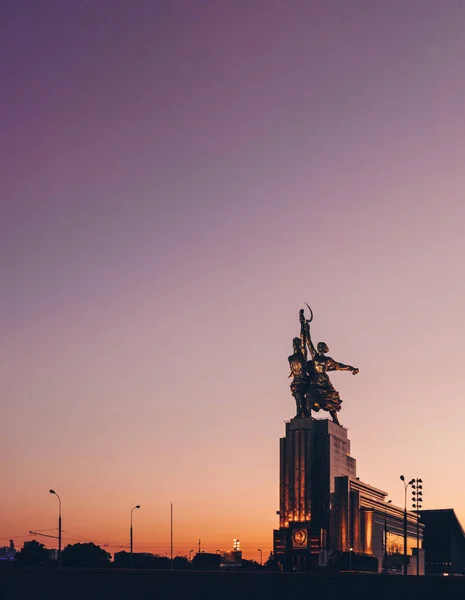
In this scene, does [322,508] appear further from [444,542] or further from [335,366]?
[444,542]

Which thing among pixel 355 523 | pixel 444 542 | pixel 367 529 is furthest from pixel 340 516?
pixel 444 542

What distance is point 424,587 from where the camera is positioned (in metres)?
39.1

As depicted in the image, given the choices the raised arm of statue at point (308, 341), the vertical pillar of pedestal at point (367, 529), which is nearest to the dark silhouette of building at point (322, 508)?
the vertical pillar of pedestal at point (367, 529)

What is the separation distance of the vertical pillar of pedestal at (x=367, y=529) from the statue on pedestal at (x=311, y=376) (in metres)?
16.4

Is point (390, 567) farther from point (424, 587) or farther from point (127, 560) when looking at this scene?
point (424, 587)

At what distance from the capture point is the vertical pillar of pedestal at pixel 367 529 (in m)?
139

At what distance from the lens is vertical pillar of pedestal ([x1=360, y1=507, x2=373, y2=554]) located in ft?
455

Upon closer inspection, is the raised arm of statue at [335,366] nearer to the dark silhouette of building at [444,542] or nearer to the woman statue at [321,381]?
the woman statue at [321,381]

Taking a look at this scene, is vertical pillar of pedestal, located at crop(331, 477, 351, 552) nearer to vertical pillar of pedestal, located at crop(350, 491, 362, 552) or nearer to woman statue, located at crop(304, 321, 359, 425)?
vertical pillar of pedestal, located at crop(350, 491, 362, 552)

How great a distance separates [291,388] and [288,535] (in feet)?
87.8

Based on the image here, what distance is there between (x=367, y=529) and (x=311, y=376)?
92.6 ft

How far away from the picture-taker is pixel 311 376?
149 m

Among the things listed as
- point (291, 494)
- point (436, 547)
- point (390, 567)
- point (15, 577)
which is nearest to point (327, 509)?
point (291, 494)

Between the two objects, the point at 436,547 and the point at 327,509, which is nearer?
the point at 327,509
